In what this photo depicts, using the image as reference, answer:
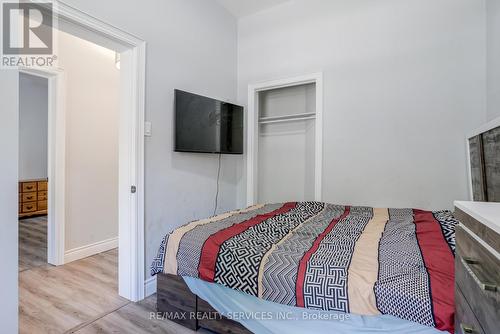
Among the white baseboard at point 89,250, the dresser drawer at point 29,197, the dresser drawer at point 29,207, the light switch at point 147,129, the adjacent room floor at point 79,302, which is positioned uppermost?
the light switch at point 147,129

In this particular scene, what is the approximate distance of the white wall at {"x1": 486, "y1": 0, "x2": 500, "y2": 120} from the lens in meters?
2.05

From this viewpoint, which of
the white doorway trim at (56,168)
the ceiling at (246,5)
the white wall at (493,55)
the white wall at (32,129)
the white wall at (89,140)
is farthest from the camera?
the white wall at (32,129)

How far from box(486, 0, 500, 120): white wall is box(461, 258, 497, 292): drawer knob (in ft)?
6.04

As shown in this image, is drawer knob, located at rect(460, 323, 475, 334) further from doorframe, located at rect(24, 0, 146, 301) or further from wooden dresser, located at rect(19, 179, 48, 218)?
wooden dresser, located at rect(19, 179, 48, 218)

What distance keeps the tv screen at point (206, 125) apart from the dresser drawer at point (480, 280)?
2.22m

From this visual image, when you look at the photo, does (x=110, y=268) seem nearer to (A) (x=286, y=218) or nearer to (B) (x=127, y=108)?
(B) (x=127, y=108)

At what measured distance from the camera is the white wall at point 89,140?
300 cm

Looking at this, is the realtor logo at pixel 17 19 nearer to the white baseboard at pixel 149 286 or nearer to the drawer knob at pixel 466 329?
the white baseboard at pixel 149 286

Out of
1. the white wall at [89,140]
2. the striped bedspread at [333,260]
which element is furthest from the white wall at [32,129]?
the striped bedspread at [333,260]

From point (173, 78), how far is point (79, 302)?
6.85 feet

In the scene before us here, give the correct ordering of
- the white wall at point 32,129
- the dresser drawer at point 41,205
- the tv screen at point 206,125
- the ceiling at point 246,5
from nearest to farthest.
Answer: the tv screen at point 206,125 → the ceiling at point 246,5 → the dresser drawer at point 41,205 → the white wall at point 32,129

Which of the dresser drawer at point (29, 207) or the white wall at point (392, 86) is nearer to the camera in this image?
the white wall at point (392, 86)

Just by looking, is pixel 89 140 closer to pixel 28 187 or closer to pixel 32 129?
pixel 28 187

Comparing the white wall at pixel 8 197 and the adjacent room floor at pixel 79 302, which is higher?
the white wall at pixel 8 197
